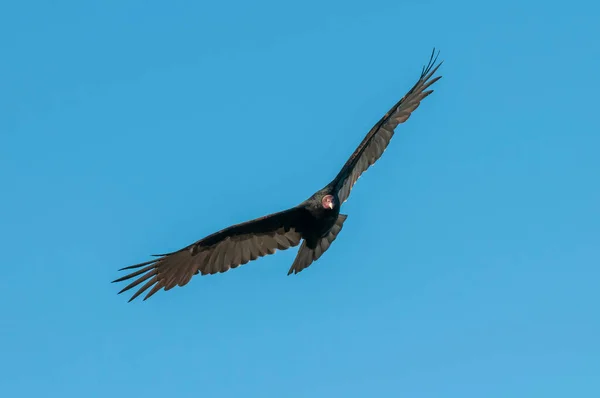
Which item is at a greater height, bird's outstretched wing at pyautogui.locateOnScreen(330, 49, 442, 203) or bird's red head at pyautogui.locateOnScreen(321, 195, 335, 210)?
bird's outstretched wing at pyautogui.locateOnScreen(330, 49, 442, 203)

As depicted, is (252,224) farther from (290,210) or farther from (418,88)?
(418,88)

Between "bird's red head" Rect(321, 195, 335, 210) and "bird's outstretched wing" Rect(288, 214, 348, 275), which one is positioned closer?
"bird's red head" Rect(321, 195, 335, 210)

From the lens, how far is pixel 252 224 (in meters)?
15.1

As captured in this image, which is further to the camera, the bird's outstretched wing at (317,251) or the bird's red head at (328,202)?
the bird's outstretched wing at (317,251)

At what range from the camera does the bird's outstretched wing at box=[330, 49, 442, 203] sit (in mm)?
15133

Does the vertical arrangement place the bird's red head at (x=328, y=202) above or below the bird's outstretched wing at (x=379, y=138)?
below

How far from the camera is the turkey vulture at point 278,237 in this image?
47.6 feet

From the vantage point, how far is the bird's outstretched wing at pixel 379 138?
15.1 meters

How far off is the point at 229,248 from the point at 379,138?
Result: 326 centimetres

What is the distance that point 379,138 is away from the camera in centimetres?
1591

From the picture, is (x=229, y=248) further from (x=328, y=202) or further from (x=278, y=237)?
(x=328, y=202)

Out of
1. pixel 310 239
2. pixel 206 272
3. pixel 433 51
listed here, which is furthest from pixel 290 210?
pixel 433 51

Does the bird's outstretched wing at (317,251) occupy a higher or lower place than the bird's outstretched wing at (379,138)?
lower

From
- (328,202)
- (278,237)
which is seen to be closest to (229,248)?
(278,237)
